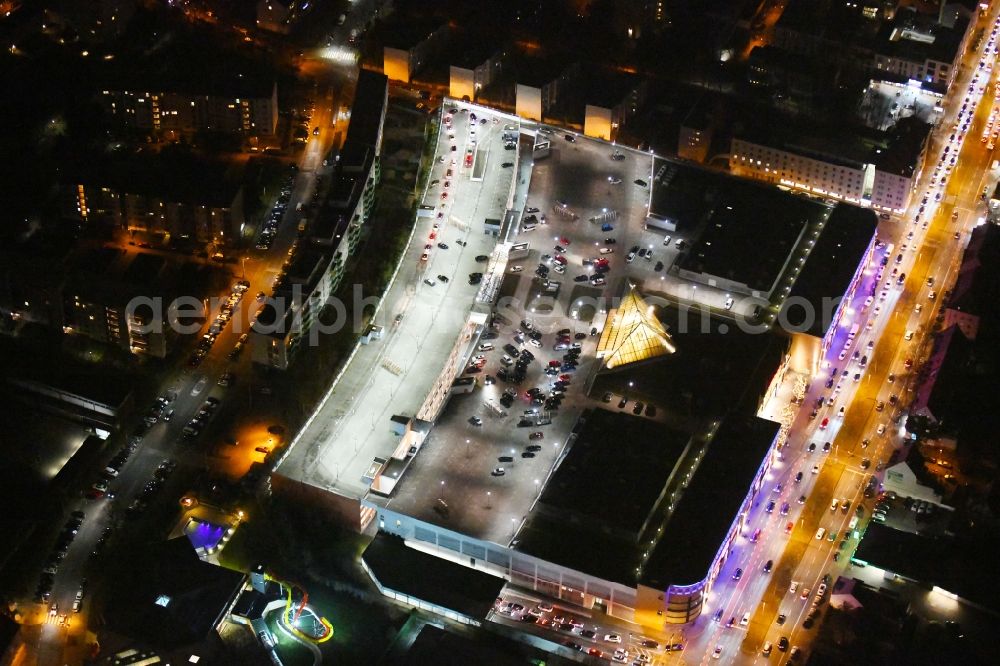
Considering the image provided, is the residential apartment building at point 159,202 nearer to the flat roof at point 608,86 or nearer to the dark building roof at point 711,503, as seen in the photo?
A: the flat roof at point 608,86

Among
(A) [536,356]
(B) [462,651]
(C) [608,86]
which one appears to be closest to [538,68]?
(C) [608,86]

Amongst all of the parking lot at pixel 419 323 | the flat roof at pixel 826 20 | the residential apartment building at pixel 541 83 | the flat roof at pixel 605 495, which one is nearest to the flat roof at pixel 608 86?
the residential apartment building at pixel 541 83

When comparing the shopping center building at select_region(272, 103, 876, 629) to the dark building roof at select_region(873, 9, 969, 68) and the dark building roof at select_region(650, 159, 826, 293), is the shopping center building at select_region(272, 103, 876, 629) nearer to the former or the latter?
the dark building roof at select_region(650, 159, 826, 293)

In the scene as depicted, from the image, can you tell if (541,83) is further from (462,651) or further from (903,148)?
(462,651)

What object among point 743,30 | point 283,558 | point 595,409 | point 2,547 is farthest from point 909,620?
point 743,30

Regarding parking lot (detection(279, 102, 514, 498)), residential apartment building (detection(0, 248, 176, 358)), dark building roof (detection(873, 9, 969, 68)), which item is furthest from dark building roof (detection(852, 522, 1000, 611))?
dark building roof (detection(873, 9, 969, 68))

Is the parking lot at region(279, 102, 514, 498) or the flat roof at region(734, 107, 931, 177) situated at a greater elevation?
the flat roof at region(734, 107, 931, 177)
